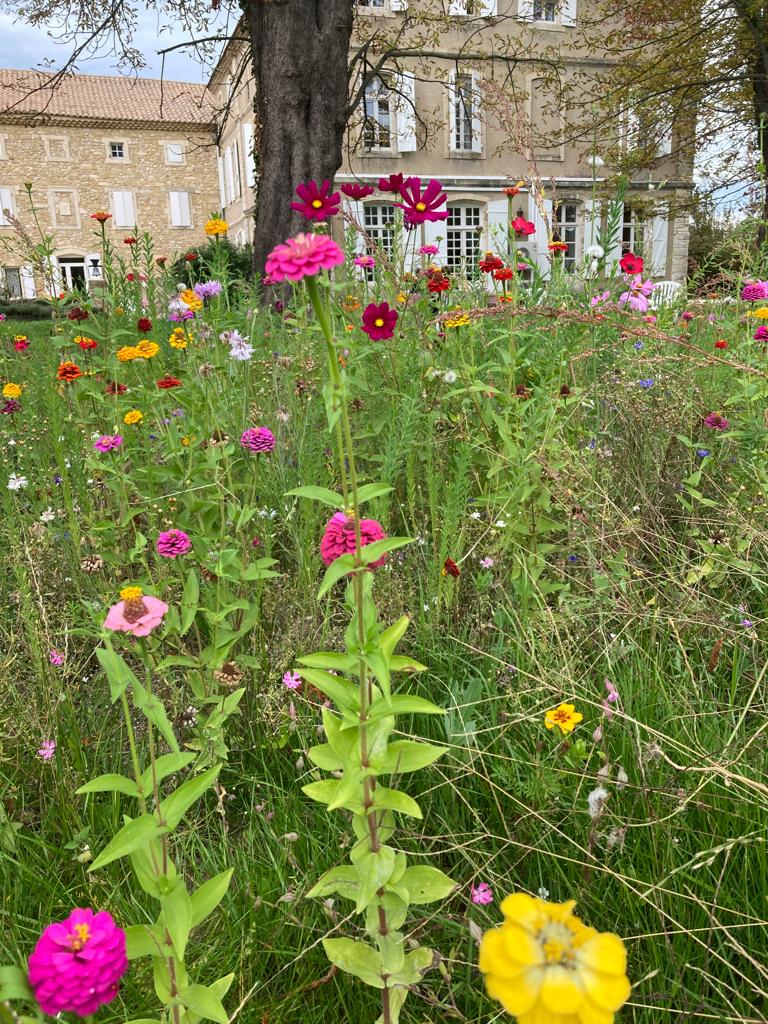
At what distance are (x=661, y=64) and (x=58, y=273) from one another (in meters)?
14.1

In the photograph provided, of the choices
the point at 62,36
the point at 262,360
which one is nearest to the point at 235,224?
the point at 62,36

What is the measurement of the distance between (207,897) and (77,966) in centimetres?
34

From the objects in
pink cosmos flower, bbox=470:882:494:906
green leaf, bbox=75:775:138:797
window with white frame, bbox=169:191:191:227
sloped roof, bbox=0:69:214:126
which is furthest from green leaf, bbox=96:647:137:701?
window with white frame, bbox=169:191:191:227

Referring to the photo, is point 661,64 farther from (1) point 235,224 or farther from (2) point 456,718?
(1) point 235,224

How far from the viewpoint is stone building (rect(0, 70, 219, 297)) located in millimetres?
32188

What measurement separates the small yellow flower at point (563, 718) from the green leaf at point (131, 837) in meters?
0.71

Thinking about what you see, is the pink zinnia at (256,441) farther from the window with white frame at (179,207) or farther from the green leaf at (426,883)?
the window with white frame at (179,207)

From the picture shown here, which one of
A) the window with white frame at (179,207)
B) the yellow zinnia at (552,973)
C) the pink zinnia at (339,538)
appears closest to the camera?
the yellow zinnia at (552,973)

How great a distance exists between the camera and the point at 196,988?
0.88 meters

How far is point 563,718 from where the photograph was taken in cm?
131

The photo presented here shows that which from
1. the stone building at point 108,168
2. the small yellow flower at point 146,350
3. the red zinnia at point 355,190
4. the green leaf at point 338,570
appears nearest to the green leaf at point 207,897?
the green leaf at point 338,570

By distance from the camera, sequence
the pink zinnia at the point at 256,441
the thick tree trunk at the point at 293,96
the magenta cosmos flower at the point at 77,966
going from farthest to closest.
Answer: the thick tree trunk at the point at 293,96, the pink zinnia at the point at 256,441, the magenta cosmos flower at the point at 77,966

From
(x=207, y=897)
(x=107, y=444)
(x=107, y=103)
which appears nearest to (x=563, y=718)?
(x=207, y=897)

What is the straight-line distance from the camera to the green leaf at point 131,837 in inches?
33.6
